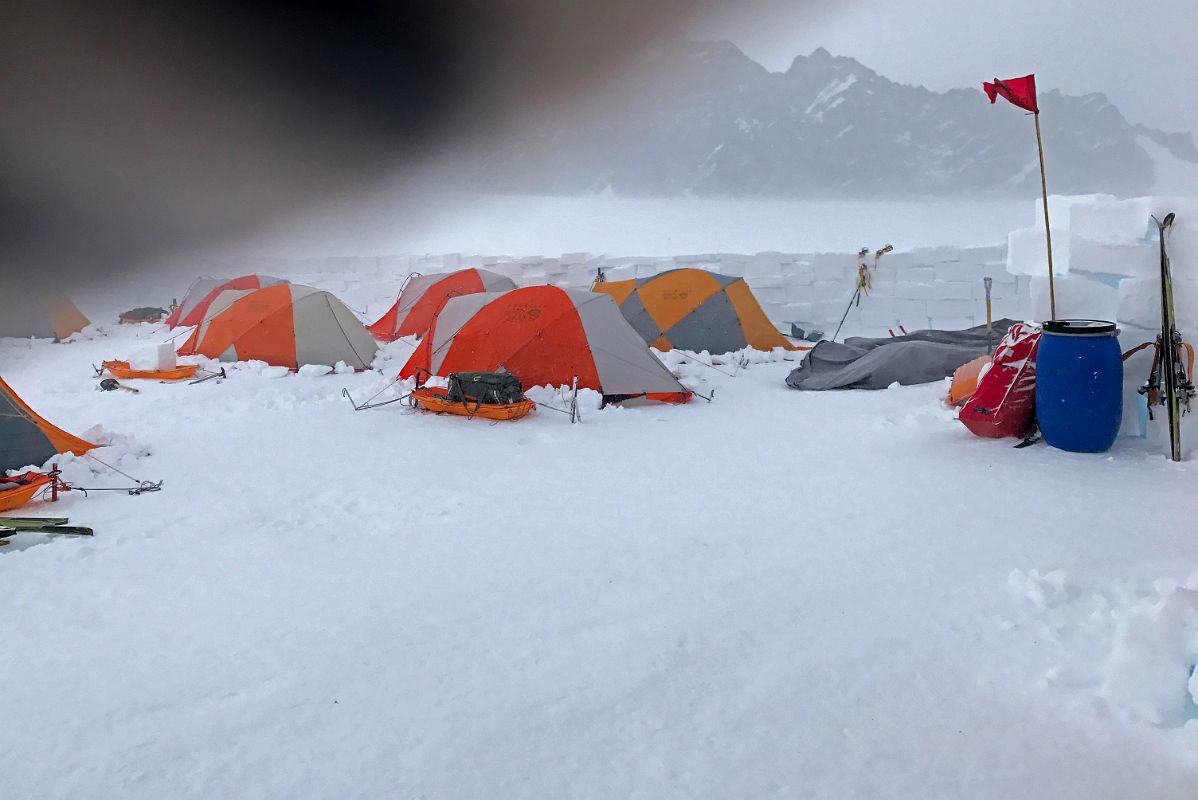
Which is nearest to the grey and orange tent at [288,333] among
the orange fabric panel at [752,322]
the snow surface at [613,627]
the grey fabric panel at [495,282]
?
the grey fabric panel at [495,282]

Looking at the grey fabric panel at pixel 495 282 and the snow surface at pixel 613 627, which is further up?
the grey fabric panel at pixel 495 282

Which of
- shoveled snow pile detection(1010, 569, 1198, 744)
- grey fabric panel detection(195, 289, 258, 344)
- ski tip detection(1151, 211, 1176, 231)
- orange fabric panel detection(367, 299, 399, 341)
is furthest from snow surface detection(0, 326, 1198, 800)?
orange fabric panel detection(367, 299, 399, 341)

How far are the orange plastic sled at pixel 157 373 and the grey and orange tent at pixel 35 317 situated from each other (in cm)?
290

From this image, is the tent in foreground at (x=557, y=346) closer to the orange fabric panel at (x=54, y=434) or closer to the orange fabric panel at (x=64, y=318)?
the orange fabric panel at (x=54, y=434)

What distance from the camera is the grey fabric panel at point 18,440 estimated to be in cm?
281

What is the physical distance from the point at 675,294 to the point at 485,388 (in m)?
2.46

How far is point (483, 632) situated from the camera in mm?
1696

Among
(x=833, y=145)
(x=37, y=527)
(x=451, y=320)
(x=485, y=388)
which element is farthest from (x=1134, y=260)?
(x=833, y=145)

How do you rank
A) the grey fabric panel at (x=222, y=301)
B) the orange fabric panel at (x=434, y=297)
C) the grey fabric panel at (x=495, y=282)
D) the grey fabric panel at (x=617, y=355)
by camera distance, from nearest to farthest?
the grey fabric panel at (x=617, y=355), the grey fabric panel at (x=222, y=301), the orange fabric panel at (x=434, y=297), the grey fabric panel at (x=495, y=282)

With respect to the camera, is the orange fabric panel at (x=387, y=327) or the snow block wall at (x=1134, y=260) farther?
the orange fabric panel at (x=387, y=327)

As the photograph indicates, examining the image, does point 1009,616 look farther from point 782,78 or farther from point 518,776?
point 782,78

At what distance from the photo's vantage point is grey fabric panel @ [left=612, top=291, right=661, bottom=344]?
582cm

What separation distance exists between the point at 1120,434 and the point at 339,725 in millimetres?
2889

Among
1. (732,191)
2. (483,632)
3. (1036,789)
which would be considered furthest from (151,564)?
(732,191)
